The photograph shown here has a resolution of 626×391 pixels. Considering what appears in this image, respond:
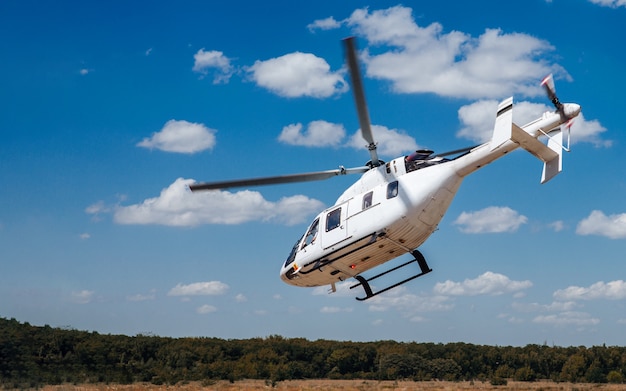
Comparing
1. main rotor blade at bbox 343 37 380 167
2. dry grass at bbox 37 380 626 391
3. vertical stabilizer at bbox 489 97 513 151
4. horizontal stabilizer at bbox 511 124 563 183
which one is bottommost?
dry grass at bbox 37 380 626 391

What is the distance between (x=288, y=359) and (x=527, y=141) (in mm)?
44753

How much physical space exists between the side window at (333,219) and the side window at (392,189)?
223cm

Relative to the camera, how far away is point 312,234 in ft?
82.9

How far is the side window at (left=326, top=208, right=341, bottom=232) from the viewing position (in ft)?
78.5

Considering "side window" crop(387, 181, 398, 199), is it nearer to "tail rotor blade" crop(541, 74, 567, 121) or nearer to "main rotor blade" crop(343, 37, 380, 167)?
"main rotor blade" crop(343, 37, 380, 167)

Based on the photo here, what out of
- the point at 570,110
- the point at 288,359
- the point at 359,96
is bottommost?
the point at 288,359

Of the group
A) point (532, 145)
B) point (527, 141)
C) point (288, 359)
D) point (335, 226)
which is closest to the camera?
point (527, 141)

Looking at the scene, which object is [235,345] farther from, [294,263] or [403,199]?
[403,199]

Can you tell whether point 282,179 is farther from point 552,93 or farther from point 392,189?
point 552,93

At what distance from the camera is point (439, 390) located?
43.2 meters

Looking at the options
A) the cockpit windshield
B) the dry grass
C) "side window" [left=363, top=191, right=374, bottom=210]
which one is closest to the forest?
the dry grass

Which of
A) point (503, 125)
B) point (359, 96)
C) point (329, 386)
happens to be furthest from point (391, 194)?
point (329, 386)

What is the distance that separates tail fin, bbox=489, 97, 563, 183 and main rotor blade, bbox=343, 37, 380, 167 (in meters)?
4.19

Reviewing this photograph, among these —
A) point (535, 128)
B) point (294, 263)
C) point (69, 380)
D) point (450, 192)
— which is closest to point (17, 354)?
point (69, 380)
